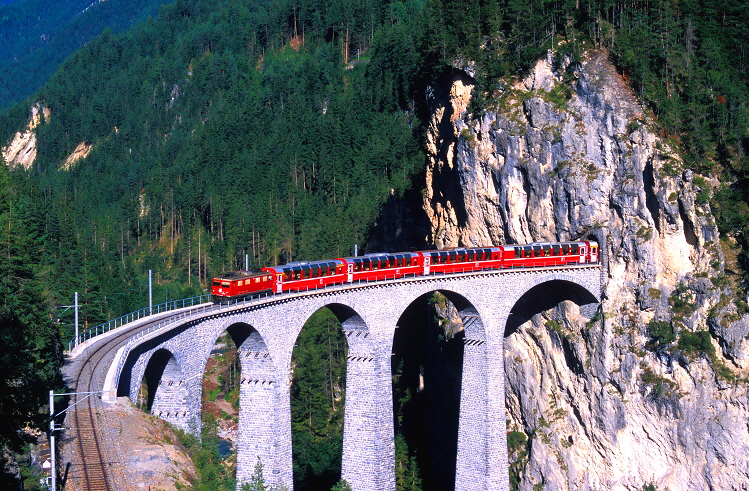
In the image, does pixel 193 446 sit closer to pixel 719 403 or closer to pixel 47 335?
pixel 47 335

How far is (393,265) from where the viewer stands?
233 feet

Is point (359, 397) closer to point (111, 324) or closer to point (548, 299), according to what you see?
point (548, 299)

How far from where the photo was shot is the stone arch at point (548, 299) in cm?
→ 7788

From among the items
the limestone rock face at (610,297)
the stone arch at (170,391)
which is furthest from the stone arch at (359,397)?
the limestone rock face at (610,297)

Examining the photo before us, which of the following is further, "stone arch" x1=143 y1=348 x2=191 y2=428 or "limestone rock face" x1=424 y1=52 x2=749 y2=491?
"limestone rock face" x1=424 y1=52 x2=749 y2=491

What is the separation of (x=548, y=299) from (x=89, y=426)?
140 ft

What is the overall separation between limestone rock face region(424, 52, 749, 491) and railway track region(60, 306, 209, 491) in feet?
114

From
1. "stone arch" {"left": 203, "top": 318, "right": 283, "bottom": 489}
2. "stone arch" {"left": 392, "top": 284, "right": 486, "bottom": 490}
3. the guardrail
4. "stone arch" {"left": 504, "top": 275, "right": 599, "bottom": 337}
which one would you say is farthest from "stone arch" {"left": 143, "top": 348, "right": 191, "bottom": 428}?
"stone arch" {"left": 504, "top": 275, "right": 599, "bottom": 337}

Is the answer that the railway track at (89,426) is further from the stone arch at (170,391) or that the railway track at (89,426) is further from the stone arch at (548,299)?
the stone arch at (548,299)

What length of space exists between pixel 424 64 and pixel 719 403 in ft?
139

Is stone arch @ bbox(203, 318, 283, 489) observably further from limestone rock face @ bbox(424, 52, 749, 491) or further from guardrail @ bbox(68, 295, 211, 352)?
limestone rock face @ bbox(424, 52, 749, 491)

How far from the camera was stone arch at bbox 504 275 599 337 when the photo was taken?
77.9 meters

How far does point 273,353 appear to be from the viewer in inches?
2504

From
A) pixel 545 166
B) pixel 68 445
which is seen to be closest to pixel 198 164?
pixel 545 166
